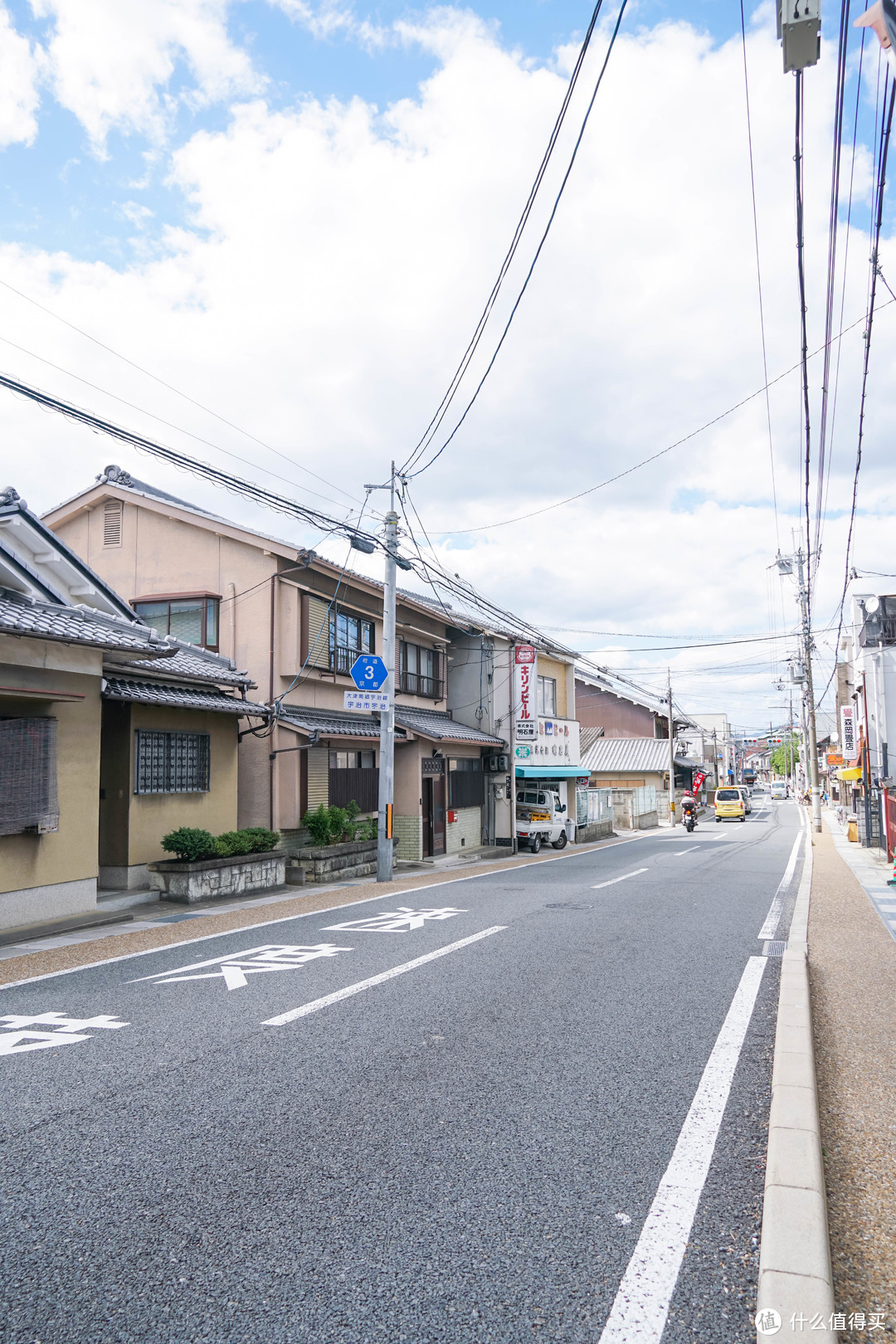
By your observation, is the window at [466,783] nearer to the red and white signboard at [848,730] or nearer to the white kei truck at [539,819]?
the white kei truck at [539,819]

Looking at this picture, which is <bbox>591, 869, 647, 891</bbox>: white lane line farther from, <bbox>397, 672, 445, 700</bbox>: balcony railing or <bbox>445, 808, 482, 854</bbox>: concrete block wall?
<bbox>397, 672, 445, 700</bbox>: balcony railing

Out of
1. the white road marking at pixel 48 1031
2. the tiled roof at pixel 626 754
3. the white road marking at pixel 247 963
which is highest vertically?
the tiled roof at pixel 626 754

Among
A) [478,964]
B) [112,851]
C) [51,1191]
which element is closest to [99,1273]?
[51,1191]

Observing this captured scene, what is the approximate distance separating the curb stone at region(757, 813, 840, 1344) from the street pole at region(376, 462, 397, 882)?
38.0ft

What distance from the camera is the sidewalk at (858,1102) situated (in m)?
3.20

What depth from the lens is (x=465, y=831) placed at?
27.6 meters

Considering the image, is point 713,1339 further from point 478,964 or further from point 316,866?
point 316,866

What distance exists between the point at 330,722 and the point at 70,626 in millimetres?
8458

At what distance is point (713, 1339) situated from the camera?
2.78m

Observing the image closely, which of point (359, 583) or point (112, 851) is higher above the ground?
point (359, 583)

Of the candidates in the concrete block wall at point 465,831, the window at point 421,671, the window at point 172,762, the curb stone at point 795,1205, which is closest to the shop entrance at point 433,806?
the concrete block wall at point 465,831

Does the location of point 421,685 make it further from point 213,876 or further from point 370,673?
point 213,876

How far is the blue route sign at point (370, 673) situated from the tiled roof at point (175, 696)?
6.60 ft

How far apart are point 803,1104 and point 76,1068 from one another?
458cm
